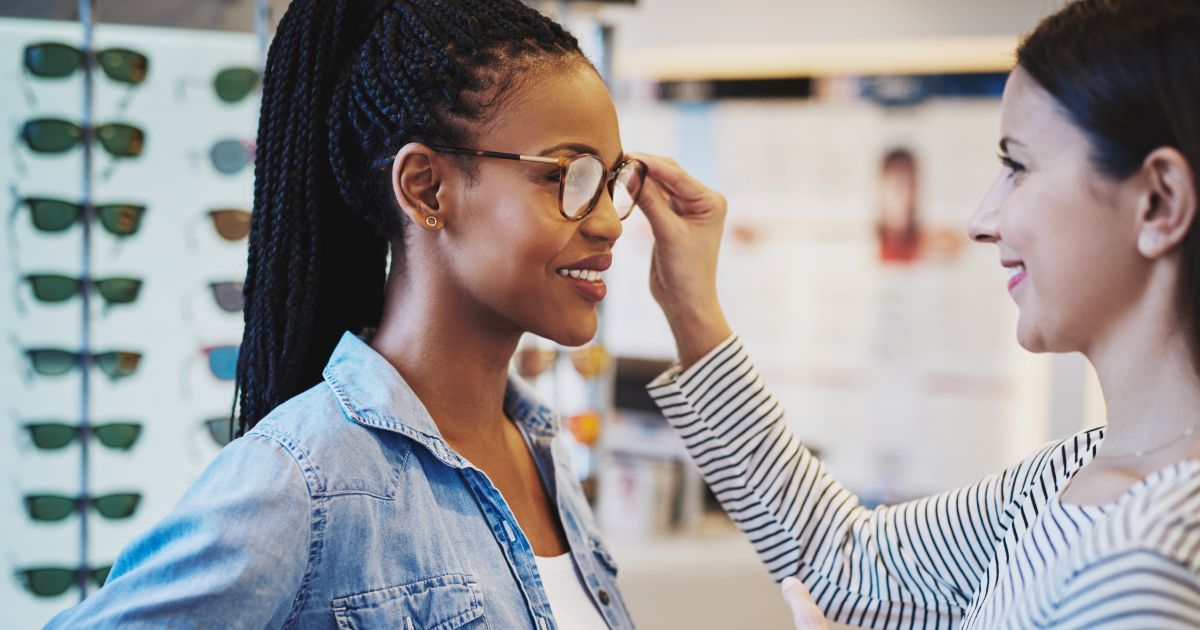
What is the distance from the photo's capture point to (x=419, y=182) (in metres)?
1.18

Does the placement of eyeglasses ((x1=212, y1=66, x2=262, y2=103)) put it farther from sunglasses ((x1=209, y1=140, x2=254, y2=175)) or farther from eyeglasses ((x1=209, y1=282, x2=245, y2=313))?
eyeglasses ((x1=209, y1=282, x2=245, y2=313))

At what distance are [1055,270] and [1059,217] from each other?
56mm

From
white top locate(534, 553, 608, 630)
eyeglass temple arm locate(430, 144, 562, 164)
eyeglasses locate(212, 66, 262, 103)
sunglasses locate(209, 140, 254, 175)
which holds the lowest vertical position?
white top locate(534, 553, 608, 630)

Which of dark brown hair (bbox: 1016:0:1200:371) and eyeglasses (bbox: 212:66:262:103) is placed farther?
eyeglasses (bbox: 212:66:262:103)

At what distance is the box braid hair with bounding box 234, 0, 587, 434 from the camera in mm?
1179

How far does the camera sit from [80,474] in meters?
2.27

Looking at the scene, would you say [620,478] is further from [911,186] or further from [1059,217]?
[1059,217]

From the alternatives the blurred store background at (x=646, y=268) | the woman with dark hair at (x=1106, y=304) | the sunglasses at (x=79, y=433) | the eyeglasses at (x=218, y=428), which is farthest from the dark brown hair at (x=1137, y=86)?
the sunglasses at (x=79, y=433)

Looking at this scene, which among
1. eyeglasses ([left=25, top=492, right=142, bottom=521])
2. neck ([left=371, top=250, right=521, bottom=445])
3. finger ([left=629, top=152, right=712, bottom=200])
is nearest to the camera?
neck ([left=371, top=250, right=521, bottom=445])

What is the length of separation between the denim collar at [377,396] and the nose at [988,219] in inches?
27.2

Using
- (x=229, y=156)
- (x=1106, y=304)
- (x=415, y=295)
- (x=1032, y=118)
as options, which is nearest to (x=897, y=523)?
(x=1106, y=304)

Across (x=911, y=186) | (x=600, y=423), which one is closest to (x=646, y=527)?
(x=600, y=423)

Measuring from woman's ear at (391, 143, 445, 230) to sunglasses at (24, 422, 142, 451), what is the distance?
1464 mm

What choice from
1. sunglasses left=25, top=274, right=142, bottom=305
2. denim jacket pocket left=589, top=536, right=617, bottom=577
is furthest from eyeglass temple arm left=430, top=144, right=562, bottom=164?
sunglasses left=25, top=274, right=142, bottom=305
